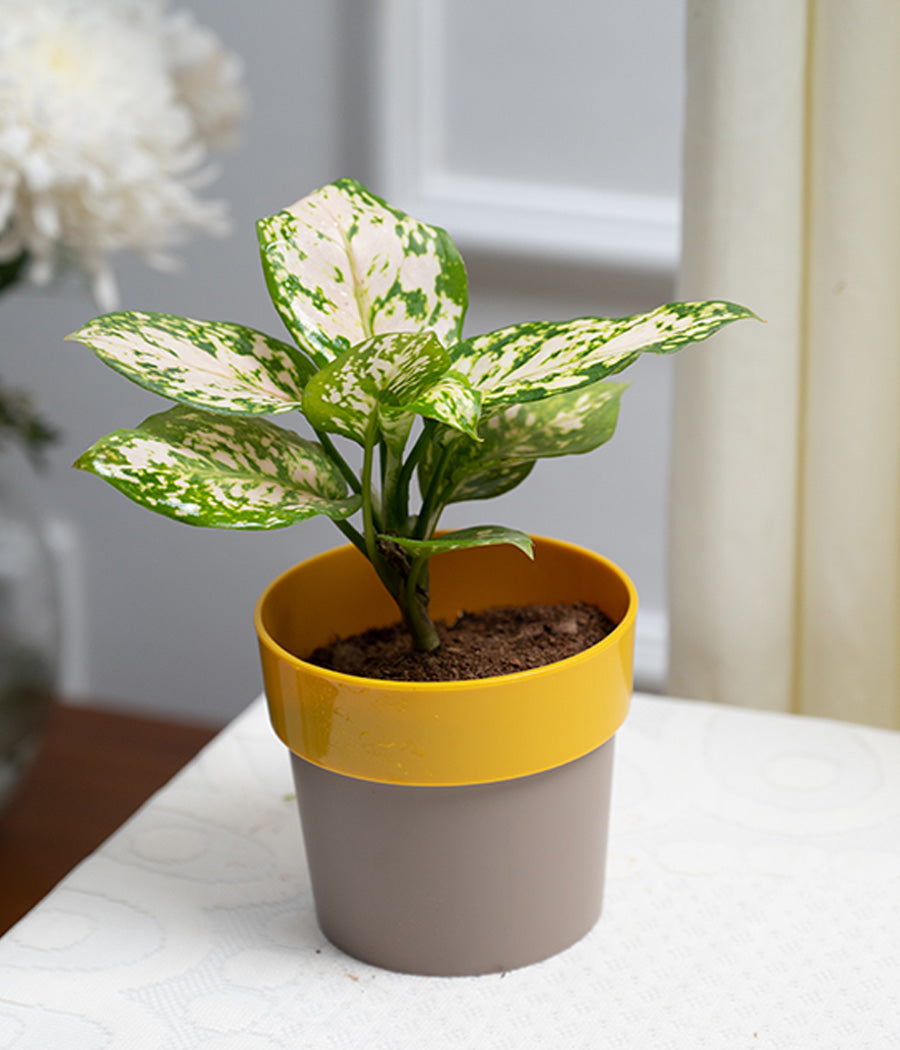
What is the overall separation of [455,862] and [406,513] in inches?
5.1

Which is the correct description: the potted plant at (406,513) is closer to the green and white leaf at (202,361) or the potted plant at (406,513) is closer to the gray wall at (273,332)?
the green and white leaf at (202,361)

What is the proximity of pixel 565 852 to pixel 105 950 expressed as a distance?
19cm

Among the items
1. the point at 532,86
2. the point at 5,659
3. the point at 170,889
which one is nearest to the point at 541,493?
the point at 532,86

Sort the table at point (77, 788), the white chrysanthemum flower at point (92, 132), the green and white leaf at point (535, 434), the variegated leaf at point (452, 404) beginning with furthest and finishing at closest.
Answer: the table at point (77, 788) → the white chrysanthemum flower at point (92, 132) → the green and white leaf at point (535, 434) → the variegated leaf at point (452, 404)

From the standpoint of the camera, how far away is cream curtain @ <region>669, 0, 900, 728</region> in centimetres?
60

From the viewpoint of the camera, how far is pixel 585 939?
1.56 ft

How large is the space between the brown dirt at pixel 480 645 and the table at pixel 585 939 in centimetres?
12

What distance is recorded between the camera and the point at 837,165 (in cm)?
61

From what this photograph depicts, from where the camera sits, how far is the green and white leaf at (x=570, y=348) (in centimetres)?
37

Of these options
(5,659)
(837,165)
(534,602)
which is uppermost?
(837,165)

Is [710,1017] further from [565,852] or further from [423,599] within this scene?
[423,599]

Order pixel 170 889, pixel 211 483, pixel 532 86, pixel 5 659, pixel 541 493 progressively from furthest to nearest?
1. pixel 541 493
2. pixel 532 86
3. pixel 5 659
4. pixel 170 889
5. pixel 211 483

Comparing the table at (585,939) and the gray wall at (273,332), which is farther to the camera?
the gray wall at (273,332)

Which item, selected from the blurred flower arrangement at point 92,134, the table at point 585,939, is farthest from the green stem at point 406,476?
the blurred flower arrangement at point 92,134
